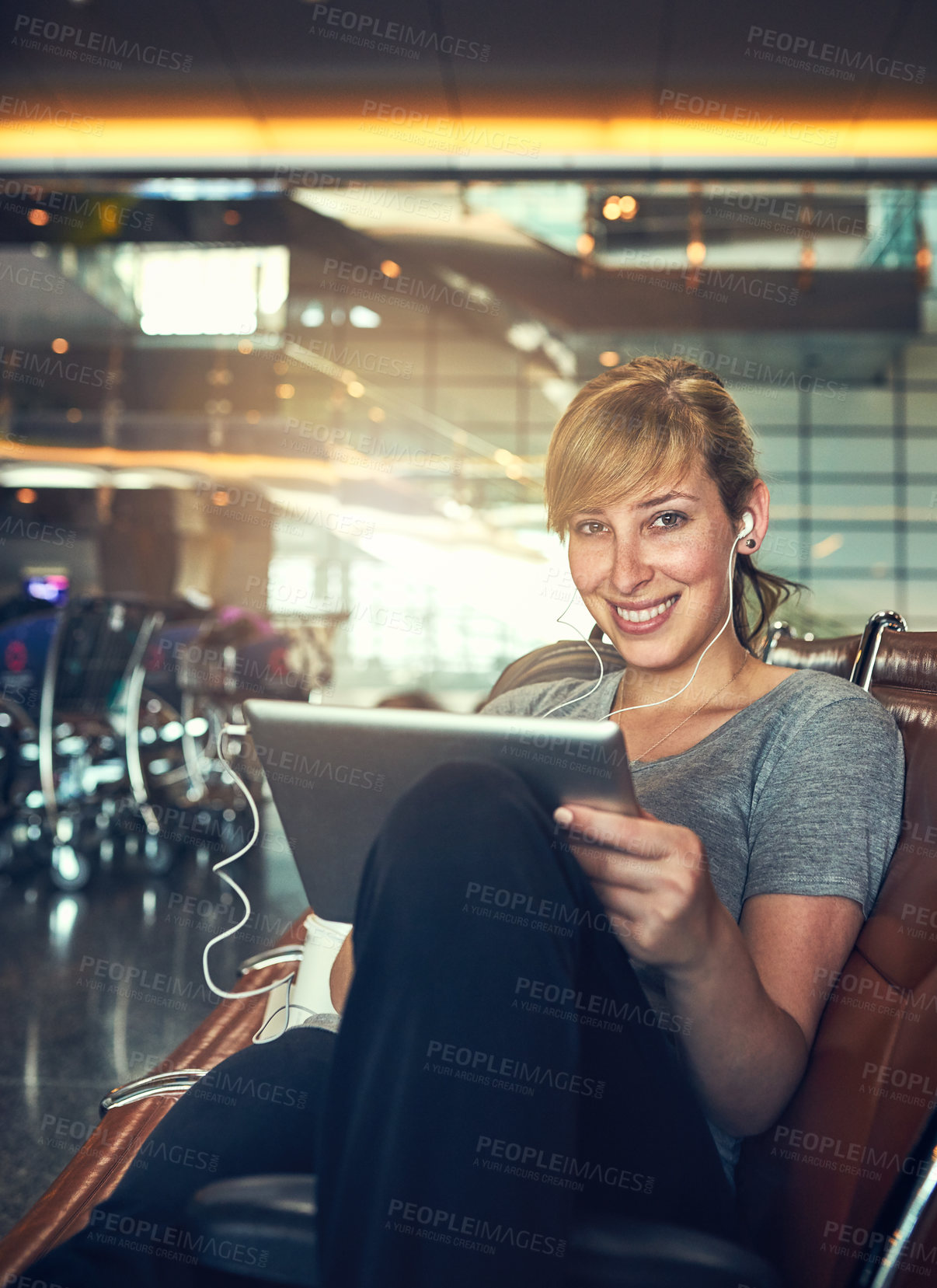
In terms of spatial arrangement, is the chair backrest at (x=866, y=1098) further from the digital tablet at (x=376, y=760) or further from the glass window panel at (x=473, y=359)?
the glass window panel at (x=473, y=359)

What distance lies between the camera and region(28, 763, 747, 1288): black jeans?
646mm

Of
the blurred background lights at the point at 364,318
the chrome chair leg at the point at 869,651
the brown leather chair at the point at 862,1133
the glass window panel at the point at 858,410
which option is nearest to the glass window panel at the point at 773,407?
the glass window panel at the point at 858,410

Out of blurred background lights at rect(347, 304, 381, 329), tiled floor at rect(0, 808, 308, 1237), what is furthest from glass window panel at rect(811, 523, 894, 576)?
tiled floor at rect(0, 808, 308, 1237)

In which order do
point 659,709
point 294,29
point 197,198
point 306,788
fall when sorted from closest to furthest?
point 306,788 → point 659,709 → point 294,29 → point 197,198

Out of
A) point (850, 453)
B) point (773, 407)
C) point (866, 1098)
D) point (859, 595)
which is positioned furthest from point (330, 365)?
point (866, 1098)

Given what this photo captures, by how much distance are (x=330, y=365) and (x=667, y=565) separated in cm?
842

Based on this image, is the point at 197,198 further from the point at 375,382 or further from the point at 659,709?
the point at 659,709

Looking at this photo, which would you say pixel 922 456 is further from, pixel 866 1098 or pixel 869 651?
pixel 866 1098

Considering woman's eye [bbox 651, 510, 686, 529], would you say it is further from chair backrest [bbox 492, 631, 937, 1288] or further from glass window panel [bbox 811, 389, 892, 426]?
glass window panel [bbox 811, 389, 892, 426]

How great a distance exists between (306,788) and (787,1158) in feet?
1.74

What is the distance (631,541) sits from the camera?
1.13 m

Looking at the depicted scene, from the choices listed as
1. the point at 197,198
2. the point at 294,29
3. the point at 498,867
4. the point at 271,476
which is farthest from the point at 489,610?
the point at 498,867

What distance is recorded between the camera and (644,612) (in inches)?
45.6

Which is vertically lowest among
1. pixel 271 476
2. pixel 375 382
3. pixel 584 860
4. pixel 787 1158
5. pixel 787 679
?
pixel 787 1158
